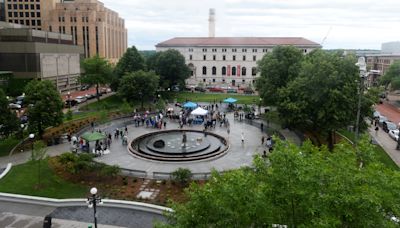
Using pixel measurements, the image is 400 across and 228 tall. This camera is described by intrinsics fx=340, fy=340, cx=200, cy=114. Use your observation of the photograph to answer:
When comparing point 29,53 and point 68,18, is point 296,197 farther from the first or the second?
point 68,18

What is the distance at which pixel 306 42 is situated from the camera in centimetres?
8838

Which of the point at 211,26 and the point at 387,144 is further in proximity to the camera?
the point at 211,26

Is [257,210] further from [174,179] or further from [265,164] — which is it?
[174,179]

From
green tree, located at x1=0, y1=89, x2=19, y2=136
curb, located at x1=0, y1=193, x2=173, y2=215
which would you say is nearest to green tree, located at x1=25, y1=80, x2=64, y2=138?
green tree, located at x1=0, y1=89, x2=19, y2=136

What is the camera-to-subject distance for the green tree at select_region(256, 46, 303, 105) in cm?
4273

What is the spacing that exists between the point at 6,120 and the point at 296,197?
1167 inches

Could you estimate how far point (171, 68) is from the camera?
235 ft

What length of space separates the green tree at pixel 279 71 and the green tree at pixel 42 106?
975 inches

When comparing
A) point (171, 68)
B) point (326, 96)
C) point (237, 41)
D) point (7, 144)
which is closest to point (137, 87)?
point (171, 68)

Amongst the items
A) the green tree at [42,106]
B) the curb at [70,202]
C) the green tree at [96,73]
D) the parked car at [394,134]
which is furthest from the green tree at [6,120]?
the parked car at [394,134]

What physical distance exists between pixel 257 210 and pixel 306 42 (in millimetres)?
84706

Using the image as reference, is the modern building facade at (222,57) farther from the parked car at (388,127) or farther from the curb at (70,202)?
the curb at (70,202)

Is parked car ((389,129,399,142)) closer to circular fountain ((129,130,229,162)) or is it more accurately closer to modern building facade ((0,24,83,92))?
circular fountain ((129,130,229,162))

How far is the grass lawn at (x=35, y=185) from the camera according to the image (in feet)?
→ 75.9
